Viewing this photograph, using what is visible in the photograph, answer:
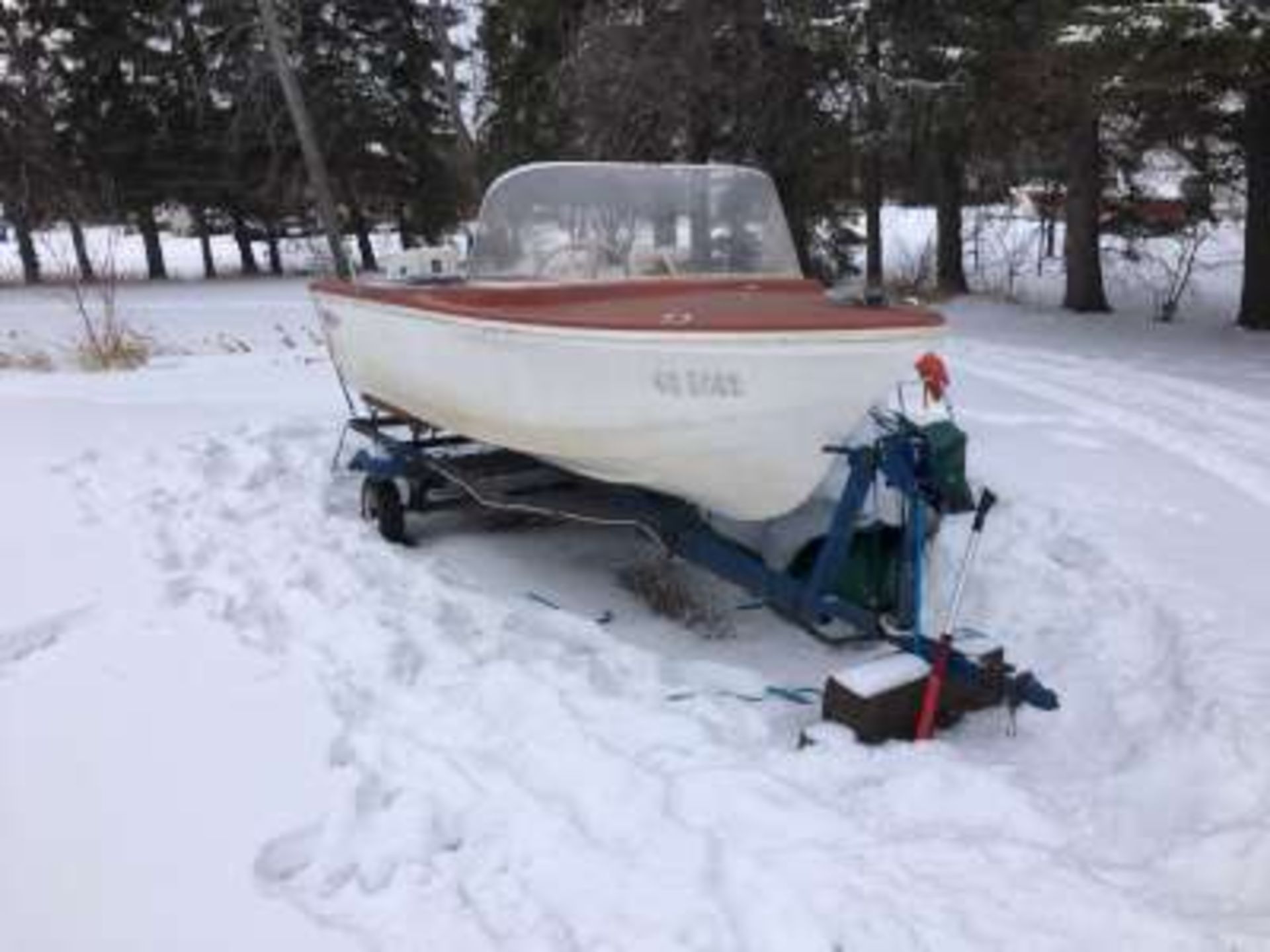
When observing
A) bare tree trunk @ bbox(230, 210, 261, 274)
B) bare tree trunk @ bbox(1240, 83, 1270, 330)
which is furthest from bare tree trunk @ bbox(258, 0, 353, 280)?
bare tree trunk @ bbox(1240, 83, 1270, 330)

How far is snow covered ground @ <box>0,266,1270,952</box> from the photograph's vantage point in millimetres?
2861

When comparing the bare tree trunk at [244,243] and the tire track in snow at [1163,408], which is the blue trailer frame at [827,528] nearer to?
the tire track in snow at [1163,408]

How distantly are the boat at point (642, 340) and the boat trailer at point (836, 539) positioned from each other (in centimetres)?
18

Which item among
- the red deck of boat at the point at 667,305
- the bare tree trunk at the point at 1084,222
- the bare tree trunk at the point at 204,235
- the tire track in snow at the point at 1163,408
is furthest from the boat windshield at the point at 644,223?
the bare tree trunk at the point at 204,235

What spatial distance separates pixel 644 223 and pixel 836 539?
197 cm

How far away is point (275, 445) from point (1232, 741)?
5191 millimetres

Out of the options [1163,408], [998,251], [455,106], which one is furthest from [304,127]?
[1163,408]

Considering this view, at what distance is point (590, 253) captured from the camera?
564cm

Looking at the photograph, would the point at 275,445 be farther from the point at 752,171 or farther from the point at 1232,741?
the point at 1232,741

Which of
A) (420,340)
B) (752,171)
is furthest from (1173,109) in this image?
(420,340)

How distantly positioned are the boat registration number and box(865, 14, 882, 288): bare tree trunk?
7727 mm

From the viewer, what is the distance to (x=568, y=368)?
15.2 feet

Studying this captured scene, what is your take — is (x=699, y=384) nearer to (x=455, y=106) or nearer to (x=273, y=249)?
(x=455, y=106)

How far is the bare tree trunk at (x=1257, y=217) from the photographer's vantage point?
1048cm
